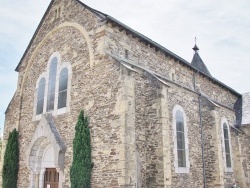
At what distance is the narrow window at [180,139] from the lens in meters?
11.8

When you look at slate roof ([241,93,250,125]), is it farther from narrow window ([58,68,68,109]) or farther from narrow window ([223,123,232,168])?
narrow window ([58,68,68,109])

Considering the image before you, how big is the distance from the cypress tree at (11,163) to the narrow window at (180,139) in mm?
8290

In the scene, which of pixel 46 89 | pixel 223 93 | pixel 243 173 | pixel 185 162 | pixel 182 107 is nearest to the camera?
pixel 185 162

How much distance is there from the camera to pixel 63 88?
12.6 m

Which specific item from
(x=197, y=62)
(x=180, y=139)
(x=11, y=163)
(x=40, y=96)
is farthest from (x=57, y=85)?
(x=197, y=62)

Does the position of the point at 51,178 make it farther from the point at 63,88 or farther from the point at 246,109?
the point at 246,109

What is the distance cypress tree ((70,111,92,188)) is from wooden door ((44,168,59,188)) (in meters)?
2.08

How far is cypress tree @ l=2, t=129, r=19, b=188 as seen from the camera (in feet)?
44.1

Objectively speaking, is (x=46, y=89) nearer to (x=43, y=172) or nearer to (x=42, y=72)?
(x=42, y=72)

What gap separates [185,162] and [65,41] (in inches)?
319

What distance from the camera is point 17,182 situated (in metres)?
13.5

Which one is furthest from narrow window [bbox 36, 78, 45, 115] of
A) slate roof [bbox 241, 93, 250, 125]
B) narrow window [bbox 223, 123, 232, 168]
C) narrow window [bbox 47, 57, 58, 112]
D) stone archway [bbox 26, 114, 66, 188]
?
slate roof [bbox 241, 93, 250, 125]

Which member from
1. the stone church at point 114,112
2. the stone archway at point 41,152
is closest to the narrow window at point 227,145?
the stone church at point 114,112

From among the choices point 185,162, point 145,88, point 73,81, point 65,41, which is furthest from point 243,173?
point 65,41
